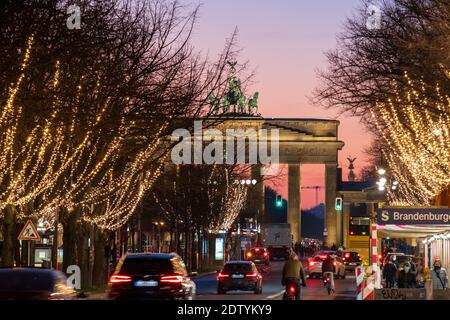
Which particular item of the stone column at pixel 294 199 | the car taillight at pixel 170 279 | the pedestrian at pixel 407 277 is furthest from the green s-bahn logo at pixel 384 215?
the stone column at pixel 294 199

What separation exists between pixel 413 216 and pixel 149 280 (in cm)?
693

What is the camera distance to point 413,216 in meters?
31.2

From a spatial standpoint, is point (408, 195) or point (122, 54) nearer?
point (122, 54)

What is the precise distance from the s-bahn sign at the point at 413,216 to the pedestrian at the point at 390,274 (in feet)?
38.0

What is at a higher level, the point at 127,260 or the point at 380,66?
the point at 380,66

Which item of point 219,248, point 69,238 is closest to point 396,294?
point 69,238

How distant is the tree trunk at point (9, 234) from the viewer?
40.8 m

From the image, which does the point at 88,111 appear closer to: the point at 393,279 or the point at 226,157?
the point at 393,279

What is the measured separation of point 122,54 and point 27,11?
1079 centimetres

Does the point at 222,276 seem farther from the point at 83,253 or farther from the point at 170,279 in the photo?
the point at 170,279

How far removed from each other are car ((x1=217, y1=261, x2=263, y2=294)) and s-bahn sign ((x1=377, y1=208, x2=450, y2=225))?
1790 cm

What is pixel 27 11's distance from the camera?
30.0m

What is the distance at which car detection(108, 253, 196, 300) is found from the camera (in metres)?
28.3
